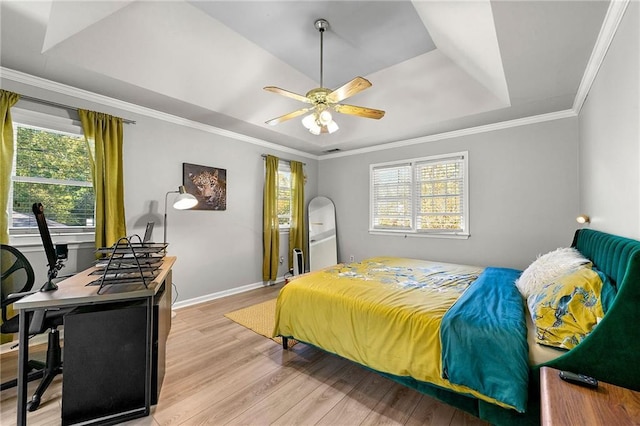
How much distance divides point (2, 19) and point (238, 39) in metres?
1.80

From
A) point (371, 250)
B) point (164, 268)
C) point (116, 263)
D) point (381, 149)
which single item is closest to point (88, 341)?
point (116, 263)

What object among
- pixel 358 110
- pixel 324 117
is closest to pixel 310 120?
pixel 324 117

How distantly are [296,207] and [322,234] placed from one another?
0.75 meters

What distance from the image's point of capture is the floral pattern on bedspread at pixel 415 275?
2.36 meters

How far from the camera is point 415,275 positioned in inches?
107

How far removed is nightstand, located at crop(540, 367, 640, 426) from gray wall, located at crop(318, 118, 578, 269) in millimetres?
2954

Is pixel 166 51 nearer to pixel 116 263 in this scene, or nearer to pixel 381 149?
pixel 116 263

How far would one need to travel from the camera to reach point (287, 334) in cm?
239

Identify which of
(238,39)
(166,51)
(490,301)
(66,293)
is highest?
(238,39)

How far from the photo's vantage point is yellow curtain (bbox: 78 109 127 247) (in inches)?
111

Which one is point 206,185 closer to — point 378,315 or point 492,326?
point 378,315

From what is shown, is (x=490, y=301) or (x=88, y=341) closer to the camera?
(x=88, y=341)

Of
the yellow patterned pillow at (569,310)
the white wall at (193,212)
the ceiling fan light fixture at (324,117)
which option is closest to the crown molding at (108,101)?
the white wall at (193,212)

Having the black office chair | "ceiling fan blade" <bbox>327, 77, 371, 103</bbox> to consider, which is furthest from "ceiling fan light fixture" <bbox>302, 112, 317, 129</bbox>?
the black office chair
